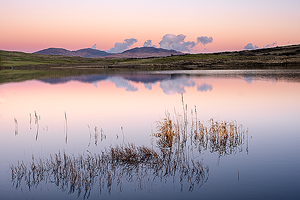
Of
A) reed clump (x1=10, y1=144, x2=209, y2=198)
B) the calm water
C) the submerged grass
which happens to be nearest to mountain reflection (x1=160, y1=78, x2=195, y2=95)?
the calm water

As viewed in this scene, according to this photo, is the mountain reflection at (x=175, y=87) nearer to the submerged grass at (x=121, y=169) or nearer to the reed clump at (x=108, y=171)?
the submerged grass at (x=121, y=169)

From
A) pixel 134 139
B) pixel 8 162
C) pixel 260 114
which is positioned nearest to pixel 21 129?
pixel 8 162

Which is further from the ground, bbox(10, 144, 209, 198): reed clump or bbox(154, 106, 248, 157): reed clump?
bbox(154, 106, 248, 157): reed clump

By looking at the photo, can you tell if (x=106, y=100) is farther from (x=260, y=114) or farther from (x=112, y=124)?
(x=260, y=114)

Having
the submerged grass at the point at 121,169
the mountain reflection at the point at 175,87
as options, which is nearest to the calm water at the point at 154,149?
the submerged grass at the point at 121,169

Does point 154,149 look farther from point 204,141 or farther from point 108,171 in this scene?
point 108,171

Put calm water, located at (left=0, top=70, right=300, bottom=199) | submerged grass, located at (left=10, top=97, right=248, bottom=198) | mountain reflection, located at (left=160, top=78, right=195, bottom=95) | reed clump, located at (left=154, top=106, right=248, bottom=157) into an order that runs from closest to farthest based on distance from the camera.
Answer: calm water, located at (left=0, top=70, right=300, bottom=199)
submerged grass, located at (left=10, top=97, right=248, bottom=198)
reed clump, located at (left=154, top=106, right=248, bottom=157)
mountain reflection, located at (left=160, top=78, right=195, bottom=95)

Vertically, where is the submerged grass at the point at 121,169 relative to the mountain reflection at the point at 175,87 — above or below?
below

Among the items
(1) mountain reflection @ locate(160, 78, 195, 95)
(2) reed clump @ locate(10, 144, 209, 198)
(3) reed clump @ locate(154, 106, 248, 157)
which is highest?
(1) mountain reflection @ locate(160, 78, 195, 95)

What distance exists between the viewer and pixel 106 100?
29266mm

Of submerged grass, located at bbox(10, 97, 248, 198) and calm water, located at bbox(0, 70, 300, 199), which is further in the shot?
submerged grass, located at bbox(10, 97, 248, 198)

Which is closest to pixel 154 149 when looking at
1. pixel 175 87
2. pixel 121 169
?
pixel 121 169

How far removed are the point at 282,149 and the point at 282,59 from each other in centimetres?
11158

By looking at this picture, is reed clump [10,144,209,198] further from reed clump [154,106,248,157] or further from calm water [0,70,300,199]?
reed clump [154,106,248,157]
